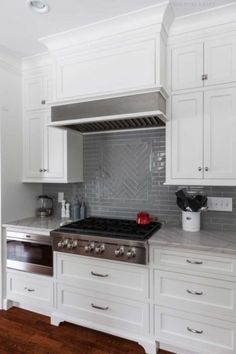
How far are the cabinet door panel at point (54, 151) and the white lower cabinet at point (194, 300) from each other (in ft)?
4.38

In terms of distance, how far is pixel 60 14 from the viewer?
6.58 feet

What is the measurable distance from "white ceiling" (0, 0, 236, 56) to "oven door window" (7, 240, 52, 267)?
2.00 meters

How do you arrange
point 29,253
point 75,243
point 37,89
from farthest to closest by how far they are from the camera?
1. point 37,89
2. point 29,253
3. point 75,243

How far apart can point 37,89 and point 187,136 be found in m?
1.76

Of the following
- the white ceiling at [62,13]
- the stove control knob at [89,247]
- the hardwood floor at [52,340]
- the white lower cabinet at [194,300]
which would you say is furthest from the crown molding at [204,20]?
the hardwood floor at [52,340]

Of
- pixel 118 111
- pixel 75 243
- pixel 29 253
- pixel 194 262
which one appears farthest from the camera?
pixel 29 253

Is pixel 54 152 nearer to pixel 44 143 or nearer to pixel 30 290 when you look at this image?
pixel 44 143

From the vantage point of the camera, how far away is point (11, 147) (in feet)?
8.89

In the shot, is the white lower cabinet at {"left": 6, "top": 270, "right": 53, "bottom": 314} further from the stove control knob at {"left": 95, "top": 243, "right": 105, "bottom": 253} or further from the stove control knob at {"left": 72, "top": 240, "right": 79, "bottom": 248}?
the stove control knob at {"left": 95, "top": 243, "right": 105, "bottom": 253}

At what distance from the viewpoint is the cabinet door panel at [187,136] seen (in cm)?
211

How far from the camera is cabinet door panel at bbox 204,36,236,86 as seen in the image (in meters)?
2.00

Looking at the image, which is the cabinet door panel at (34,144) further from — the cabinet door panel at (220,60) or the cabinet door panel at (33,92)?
the cabinet door panel at (220,60)

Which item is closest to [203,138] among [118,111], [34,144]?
[118,111]

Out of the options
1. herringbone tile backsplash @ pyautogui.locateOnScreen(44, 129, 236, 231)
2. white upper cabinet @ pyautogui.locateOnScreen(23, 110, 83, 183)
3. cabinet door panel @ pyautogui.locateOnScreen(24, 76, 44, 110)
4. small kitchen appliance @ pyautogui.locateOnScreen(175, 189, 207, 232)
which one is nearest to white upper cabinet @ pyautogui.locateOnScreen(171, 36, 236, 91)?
herringbone tile backsplash @ pyautogui.locateOnScreen(44, 129, 236, 231)
